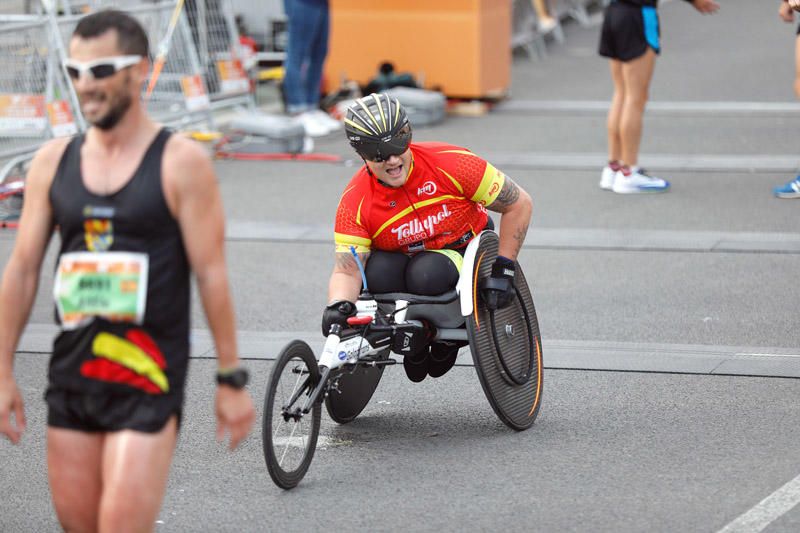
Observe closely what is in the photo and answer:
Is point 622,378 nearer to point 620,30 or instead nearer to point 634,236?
point 634,236

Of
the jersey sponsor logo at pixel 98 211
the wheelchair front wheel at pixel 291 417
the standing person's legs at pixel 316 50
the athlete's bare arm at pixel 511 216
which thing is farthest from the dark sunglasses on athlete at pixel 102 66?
the standing person's legs at pixel 316 50

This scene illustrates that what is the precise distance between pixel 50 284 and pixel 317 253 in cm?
181

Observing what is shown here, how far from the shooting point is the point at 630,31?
33.1 ft

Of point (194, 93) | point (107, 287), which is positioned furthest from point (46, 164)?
point (194, 93)

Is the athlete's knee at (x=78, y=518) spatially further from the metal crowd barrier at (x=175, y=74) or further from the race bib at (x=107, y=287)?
the metal crowd barrier at (x=175, y=74)

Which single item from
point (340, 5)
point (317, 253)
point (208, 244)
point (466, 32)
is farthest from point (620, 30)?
point (208, 244)

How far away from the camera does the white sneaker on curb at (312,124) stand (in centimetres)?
1352

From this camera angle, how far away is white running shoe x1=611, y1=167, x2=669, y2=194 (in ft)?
34.5

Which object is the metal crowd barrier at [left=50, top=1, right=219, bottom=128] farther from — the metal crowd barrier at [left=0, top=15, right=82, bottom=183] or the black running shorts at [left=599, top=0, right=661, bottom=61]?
the black running shorts at [left=599, top=0, right=661, bottom=61]

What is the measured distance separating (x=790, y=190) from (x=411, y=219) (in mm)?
5636

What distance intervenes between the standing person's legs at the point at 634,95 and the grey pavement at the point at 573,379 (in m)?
0.50

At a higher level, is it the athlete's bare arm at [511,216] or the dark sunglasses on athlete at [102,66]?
the dark sunglasses on athlete at [102,66]

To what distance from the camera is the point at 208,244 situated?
3383 millimetres

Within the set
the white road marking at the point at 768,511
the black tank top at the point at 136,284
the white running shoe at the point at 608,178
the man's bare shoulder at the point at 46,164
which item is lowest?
the white running shoe at the point at 608,178
